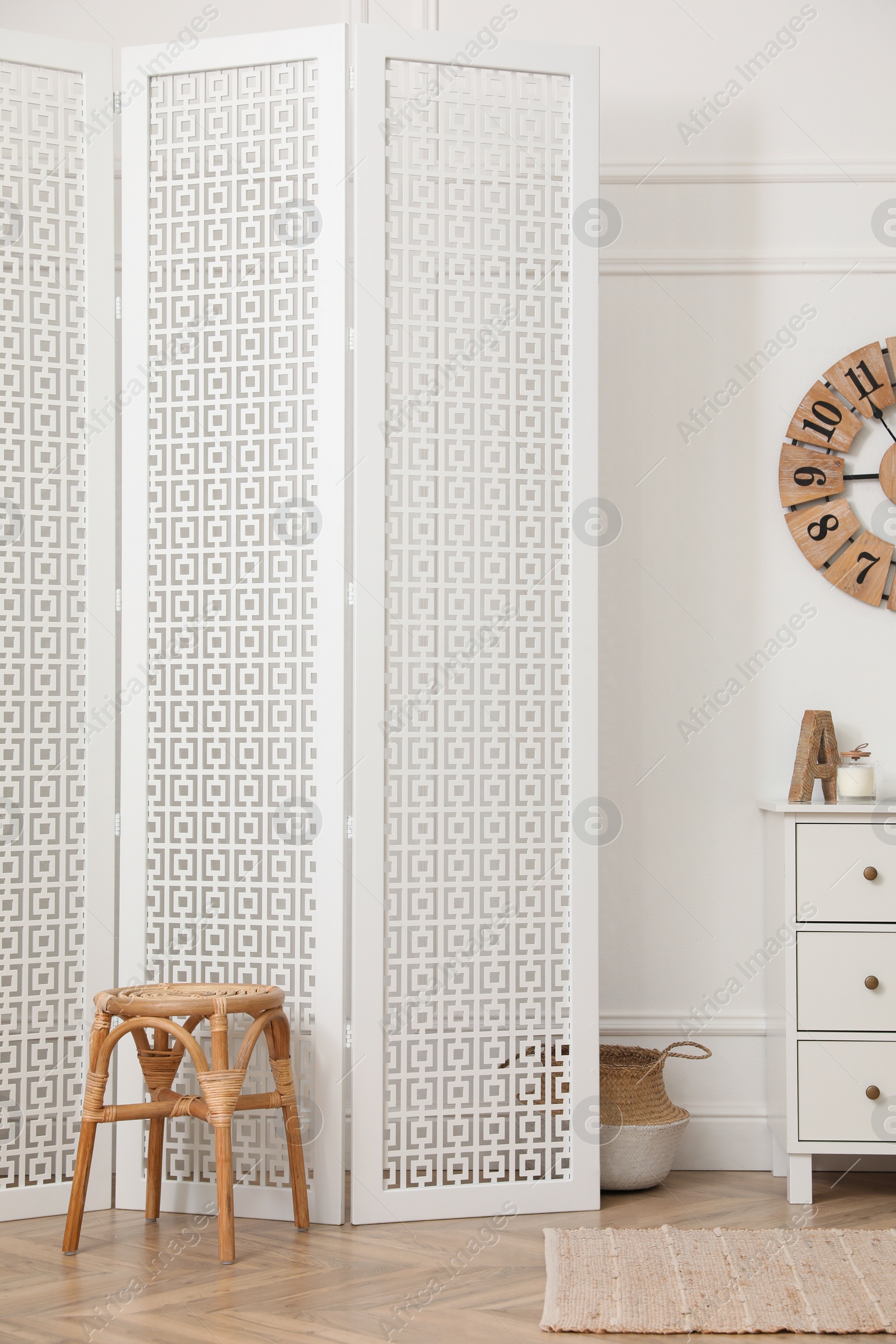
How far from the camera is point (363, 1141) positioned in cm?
247

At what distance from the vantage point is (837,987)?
264 cm

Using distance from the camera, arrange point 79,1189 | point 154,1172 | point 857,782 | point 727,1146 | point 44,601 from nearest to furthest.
A: point 79,1189
point 154,1172
point 44,601
point 857,782
point 727,1146

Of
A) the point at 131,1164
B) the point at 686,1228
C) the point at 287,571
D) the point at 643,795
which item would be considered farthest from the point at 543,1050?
the point at 287,571

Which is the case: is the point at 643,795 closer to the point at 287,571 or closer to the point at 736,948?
the point at 736,948

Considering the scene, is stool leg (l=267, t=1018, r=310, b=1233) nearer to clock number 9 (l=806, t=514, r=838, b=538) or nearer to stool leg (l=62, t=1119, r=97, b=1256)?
stool leg (l=62, t=1119, r=97, b=1256)

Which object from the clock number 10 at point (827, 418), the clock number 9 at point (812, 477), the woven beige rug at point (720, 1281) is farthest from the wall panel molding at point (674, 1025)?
the clock number 10 at point (827, 418)

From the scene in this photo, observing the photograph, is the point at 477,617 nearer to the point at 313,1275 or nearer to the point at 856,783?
the point at 856,783

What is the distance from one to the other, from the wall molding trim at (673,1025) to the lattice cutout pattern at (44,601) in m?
1.37

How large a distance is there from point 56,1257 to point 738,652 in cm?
218

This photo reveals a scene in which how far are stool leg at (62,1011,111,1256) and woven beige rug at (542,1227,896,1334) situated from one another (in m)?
0.96

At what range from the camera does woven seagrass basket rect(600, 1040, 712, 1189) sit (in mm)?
2662

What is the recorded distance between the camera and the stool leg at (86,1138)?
230 centimetres

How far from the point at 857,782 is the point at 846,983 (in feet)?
1.65

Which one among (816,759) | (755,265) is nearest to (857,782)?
(816,759)
